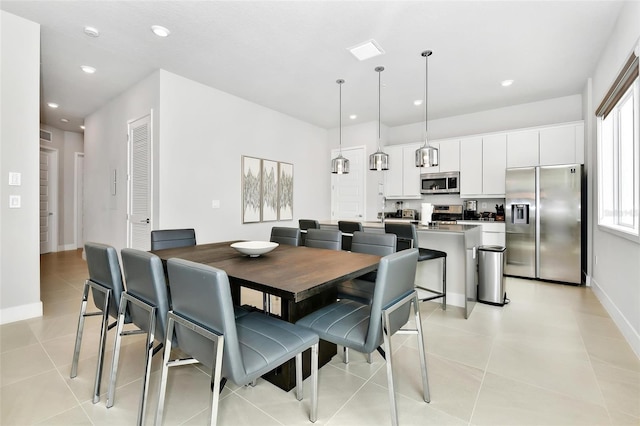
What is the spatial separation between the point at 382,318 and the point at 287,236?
182cm

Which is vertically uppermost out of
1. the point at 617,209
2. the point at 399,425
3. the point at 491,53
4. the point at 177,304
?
the point at 491,53

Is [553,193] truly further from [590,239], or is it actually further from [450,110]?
[450,110]

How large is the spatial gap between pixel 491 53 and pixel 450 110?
2.08m

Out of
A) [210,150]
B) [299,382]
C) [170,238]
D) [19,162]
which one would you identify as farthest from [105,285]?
[210,150]

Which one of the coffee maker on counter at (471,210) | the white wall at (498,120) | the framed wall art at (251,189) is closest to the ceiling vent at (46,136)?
the framed wall art at (251,189)

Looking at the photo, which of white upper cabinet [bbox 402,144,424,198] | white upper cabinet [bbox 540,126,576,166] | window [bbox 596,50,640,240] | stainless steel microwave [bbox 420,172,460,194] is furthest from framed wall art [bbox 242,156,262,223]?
white upper cabinet [bbox 540,126,576,166]

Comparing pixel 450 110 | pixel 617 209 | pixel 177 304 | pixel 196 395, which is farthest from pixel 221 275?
pixel 450 110

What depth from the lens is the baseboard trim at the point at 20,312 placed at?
2.79 metres

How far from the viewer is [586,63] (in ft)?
11.8

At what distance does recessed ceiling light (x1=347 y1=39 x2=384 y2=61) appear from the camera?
3141mm

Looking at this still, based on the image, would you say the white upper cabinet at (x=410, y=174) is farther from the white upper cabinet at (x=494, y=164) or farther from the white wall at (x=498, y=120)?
the white upper cabinet at (x=494, y=164)

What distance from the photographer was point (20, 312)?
2.87m

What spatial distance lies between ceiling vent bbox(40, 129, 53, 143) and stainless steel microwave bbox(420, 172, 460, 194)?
313 inches

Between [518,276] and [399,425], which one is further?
[518,276]
